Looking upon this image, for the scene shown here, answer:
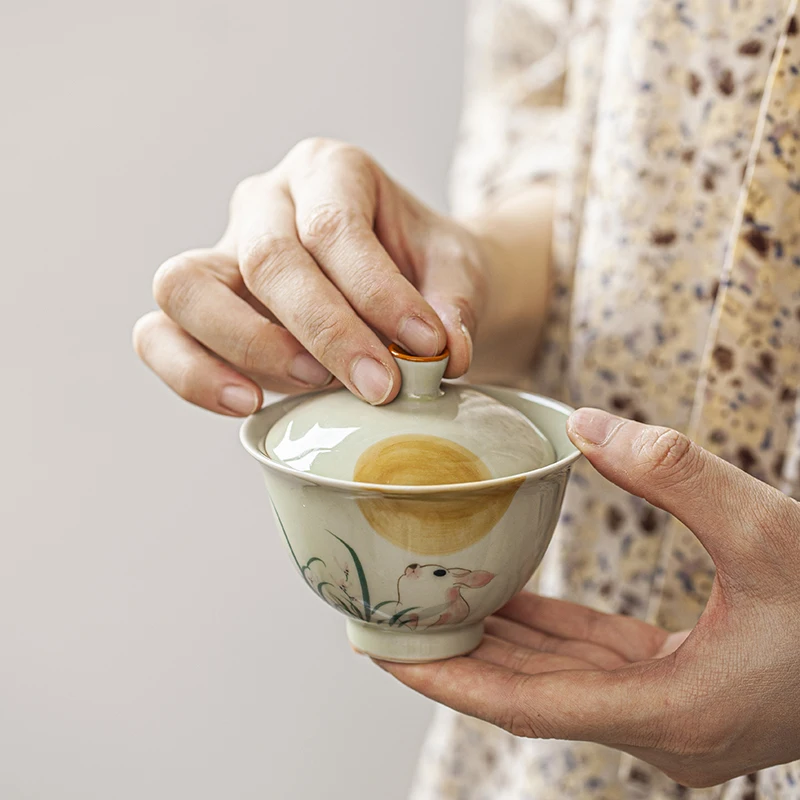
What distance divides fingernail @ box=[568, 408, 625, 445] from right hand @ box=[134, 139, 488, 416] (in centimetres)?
13

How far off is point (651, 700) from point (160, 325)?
555 mm

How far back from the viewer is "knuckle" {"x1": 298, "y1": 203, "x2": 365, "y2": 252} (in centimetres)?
77

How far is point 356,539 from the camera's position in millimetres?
665

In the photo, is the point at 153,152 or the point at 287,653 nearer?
the point at 153,152

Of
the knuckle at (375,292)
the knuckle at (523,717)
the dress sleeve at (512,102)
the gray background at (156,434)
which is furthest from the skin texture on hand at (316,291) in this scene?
the gray background at (156,434)

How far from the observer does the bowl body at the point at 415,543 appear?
0.64m

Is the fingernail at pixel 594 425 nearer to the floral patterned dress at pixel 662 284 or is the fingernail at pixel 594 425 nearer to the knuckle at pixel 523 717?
the knuckle at pixel 523 717

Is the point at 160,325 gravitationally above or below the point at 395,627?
above

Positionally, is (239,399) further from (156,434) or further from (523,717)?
(156,434)

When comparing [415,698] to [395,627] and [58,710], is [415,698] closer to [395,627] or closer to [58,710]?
[58,710]

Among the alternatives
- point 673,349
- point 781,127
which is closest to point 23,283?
point 673,349

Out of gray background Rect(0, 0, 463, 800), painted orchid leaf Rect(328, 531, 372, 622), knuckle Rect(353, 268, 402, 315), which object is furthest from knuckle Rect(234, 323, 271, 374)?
gray background Rect(0, 0, 463, 800)

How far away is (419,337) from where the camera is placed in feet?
2.43

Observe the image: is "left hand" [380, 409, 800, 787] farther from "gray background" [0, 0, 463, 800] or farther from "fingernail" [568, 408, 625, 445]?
"gray background" [0, 0, 463, 800]
